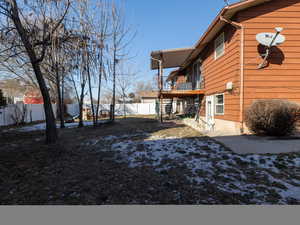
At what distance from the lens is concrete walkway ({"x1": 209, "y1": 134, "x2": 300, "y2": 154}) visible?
3.78 metres

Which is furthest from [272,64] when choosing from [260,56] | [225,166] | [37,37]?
[37,37]

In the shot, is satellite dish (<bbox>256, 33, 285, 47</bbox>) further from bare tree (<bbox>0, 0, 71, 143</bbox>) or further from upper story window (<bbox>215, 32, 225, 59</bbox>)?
bare tree (<bbox>0, 0, 71, 143</bbox>)

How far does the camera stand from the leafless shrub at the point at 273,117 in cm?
460

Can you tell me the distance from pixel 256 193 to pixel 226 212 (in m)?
0.67

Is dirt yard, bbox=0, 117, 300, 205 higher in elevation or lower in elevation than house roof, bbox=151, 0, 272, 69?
lower

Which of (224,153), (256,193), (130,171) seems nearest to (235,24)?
(224,153)

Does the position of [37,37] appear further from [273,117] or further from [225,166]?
[273,117]

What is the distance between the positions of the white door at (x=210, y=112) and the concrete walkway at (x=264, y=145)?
2.76 meters

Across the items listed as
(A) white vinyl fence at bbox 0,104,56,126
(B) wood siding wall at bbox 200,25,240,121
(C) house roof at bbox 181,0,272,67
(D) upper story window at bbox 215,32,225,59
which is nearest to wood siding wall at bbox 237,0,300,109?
(C) house roof at bbox 181,0,272,67

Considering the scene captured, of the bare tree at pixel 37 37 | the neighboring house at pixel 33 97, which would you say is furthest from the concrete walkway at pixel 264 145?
the neighboring house at pixel 33 97

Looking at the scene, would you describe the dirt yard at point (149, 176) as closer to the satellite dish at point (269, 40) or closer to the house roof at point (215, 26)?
the satellite dish at point (269, 40)

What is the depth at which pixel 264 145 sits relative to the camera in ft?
13.7

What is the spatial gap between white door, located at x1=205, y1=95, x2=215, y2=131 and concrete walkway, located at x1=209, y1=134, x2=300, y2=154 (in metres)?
2.76

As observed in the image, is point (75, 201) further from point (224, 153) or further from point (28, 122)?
point (28, 122)
